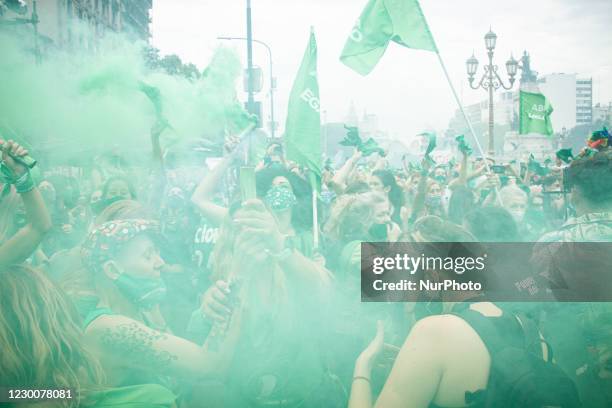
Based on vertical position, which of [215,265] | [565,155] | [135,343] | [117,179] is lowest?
[135,343]

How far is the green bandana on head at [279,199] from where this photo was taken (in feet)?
9.66

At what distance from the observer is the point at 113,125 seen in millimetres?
2863

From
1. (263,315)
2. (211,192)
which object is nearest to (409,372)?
(263,315)

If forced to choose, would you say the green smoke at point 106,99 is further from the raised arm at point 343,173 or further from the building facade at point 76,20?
the raised arm at point 343,173

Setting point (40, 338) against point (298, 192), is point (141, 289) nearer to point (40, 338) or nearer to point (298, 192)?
point (40, 338)

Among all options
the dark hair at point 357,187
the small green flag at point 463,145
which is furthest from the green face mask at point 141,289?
A: the small green flag at point 463,145

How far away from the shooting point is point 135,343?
2.76 meters

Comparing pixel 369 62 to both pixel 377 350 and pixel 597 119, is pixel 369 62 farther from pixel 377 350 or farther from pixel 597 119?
pixel 377 350

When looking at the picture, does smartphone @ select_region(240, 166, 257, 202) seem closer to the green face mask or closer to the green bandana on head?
the green bandana on head

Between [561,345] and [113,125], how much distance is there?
8.06ft

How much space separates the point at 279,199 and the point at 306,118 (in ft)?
1.43

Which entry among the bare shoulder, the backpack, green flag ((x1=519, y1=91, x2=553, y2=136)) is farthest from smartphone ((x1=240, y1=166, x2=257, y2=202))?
green flag ((x1=519, y1=91, x2=553, y2=136))

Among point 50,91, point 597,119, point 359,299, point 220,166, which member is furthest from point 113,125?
point 597,119

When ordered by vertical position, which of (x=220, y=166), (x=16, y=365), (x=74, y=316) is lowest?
(x=16, y=365)
